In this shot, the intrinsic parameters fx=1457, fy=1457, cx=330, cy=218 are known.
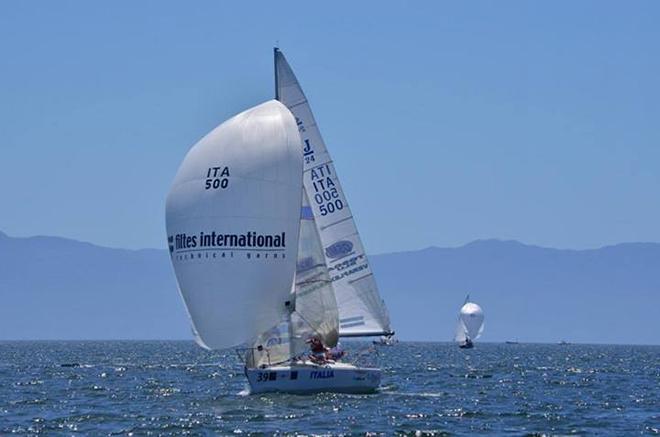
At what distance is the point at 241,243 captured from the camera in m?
44.4

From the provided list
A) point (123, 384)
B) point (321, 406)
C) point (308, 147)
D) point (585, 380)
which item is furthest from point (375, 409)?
point (585, 380)

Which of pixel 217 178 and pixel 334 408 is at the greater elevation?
pixel 217 178

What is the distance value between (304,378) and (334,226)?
6.22 metres

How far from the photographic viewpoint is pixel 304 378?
45406 mm

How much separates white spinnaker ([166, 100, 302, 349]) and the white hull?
1.38 meters

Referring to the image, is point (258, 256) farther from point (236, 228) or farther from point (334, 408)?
point (334, 408)

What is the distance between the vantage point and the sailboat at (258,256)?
44.4 meters

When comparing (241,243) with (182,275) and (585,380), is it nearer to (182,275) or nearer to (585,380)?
(182,275)

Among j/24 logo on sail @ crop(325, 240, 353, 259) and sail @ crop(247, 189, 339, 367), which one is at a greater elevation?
j/24 logo on sail @ crop(325, 240, 353, 259)

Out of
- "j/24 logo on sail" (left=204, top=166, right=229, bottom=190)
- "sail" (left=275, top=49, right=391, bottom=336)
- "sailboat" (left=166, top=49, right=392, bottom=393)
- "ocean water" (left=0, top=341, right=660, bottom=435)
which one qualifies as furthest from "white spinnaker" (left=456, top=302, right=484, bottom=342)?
"j/24 logo on sail" (left=204, top=166, right=229, bottom=190)

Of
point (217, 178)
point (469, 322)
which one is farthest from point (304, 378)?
point (469, 322)

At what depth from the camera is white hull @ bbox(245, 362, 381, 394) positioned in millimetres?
45438

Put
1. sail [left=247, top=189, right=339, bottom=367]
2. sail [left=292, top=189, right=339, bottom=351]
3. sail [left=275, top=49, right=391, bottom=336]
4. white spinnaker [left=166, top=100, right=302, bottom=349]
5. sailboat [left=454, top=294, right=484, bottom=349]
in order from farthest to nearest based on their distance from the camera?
sailboat [left=454, top=294, right=484, bottom=349] → sail [left=275, top=49, right=391, bottom=336] → sail [left=292, top=189, right=339, bottom=351] → sail [left=247, top=189, right=339, bottom=367] → white spinnaker [left=166, top=100, right=302, bottom=349]

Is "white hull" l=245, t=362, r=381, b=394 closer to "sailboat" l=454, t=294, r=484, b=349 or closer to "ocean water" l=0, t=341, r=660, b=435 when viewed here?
"ocean water" l=0, t=341, r=660, b=435
